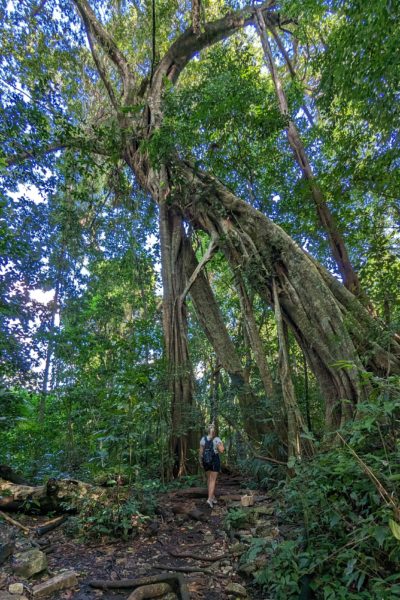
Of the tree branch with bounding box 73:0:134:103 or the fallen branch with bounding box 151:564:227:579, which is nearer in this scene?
the fallen branch with bounding box 151:564:227:579

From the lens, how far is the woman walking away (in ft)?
14.6

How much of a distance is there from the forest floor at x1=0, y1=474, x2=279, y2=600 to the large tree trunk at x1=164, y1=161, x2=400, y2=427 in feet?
4.94

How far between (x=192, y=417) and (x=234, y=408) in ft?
2.02

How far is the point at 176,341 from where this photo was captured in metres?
6.08

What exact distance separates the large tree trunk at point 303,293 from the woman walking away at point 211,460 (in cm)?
141

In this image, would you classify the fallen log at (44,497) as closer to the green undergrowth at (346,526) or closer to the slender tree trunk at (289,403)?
the slender tree trunk at (289,403)

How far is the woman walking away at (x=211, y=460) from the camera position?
4.46 m

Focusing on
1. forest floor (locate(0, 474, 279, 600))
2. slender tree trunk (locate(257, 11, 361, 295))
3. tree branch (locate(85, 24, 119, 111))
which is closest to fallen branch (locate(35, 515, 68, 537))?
forest floor (locate(0, 474, 279, 600))

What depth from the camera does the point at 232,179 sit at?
7.93m

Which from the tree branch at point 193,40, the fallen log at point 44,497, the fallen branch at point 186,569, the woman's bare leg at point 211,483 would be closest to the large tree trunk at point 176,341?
the woman's bare leg at point 211,483

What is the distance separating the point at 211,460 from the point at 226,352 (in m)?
2.08

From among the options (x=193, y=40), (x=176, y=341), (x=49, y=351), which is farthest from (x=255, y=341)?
(x=193, y=40)

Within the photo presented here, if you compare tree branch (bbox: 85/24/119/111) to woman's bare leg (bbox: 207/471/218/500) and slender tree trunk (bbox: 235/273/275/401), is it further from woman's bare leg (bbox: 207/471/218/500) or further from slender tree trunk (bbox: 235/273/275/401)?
woman's bare leg (bbox: 207/471/218/500)

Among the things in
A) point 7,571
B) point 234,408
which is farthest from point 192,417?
point 7,571
